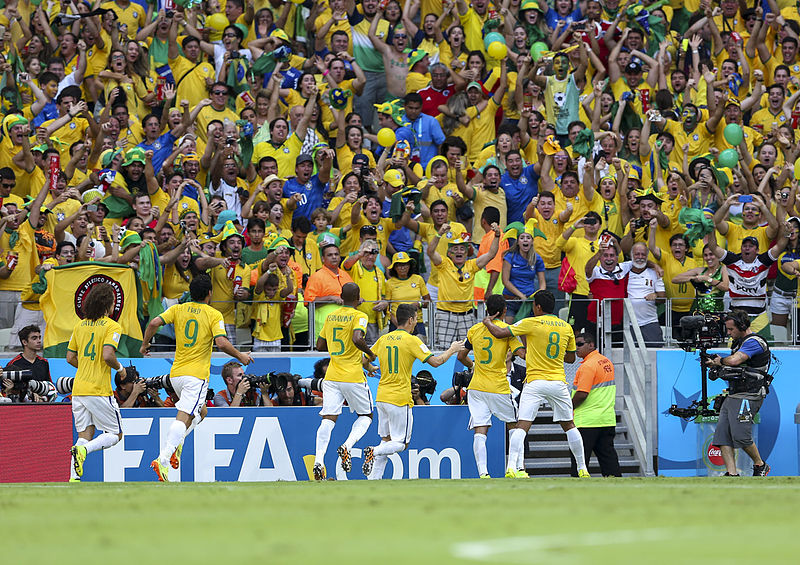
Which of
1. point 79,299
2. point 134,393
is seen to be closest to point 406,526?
point 134,393

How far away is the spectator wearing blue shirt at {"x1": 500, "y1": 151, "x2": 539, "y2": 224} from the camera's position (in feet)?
58.1

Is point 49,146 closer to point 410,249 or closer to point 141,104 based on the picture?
point 141,104

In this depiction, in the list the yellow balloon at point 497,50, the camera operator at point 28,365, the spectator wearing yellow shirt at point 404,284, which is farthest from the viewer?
the yellow balloon at point 497,50

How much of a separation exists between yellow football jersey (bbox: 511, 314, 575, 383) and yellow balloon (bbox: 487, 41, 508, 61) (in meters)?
7.09

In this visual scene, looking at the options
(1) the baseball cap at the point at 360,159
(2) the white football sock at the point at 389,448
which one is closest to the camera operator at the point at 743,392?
(2) the white football sock at the point at 389,448

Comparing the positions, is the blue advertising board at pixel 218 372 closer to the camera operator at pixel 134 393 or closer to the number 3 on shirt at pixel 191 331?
the camera operator at pixel 134 393

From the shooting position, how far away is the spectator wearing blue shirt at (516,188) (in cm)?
1770

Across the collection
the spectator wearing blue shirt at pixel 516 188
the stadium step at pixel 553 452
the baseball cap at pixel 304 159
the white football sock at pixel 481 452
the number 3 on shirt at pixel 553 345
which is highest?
the baseball cap at pixel 304 159

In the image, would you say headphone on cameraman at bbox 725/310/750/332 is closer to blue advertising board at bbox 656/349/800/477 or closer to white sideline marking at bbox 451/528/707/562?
blue advertising board at bbox 656/349/800/477

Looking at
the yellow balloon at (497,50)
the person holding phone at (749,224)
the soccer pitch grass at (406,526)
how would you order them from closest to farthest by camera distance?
the soccer pitch grass at (406,526) → the person holding phone at (749,224) → the yellow balloon at (497,50)

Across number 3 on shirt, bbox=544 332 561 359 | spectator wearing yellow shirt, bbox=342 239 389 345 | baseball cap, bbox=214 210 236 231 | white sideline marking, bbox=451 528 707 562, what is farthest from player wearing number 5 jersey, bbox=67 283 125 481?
white sideline marking, bbox=451 528 707 562

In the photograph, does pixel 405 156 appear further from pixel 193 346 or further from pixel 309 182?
pixel 193 346

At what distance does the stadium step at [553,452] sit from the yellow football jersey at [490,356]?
246 centimetres

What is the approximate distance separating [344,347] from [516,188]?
5.11 metres
